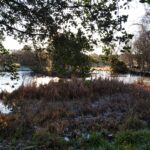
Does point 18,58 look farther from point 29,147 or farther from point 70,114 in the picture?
point 70,114

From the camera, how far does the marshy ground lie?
8.53 metres

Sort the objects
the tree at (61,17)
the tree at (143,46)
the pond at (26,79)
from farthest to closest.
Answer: the tree at (143,46) → the pond at (26,79) → the tree at (61,17)

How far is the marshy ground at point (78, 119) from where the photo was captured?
28.0 ft

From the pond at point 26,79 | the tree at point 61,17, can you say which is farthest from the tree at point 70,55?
the pond at point 26,79

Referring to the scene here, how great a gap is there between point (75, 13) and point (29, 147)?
10.2ft

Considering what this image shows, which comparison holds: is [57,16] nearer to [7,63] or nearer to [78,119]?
[7,63]

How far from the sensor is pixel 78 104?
52.4 ft

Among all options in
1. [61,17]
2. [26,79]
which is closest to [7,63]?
[61,17]

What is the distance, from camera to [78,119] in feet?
40.3

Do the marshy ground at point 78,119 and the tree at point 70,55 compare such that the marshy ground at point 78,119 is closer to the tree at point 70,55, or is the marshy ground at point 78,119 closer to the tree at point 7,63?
the tree at point 70,55

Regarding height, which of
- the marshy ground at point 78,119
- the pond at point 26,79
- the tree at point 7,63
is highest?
the tree at point 7,63

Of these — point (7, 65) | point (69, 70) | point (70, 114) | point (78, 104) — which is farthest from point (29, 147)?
point (78, 104)

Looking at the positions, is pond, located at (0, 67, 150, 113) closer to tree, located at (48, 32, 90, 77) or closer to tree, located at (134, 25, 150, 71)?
tree, located at (48, 32, 90, 77)

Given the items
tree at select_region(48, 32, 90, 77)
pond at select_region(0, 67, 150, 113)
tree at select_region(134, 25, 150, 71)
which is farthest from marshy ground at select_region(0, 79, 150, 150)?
tree at select_region(134, 25, 150, 71)
